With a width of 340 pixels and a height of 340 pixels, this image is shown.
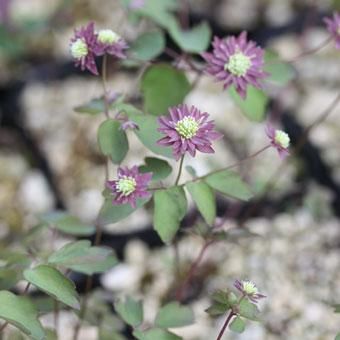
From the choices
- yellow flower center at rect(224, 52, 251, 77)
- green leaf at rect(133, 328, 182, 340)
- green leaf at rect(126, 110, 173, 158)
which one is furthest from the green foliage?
green leaf at rect(133, 328, 182, 340)

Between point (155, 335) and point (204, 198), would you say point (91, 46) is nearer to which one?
point (204, 198)

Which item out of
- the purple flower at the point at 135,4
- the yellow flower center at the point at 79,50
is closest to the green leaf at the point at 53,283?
the yellow flower center at the point at 79,50

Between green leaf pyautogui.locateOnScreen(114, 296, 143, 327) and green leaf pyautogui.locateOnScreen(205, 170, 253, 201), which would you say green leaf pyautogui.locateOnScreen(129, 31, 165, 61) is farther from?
Answer: green leaf pyautogui.locateOnScreen(114, 296, 143, 327)

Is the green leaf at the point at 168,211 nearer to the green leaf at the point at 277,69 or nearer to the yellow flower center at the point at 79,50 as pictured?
the yellow flower center at the point at 79,50

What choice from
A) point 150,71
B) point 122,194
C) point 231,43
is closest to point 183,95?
point 150,71

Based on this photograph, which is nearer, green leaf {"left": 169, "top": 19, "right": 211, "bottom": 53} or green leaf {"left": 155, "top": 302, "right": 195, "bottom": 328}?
green leaf {"left": 155, "top": 302, "right": 195, "bottom": 328}

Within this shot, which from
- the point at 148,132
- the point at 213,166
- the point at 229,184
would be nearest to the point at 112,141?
the point at 148,132
